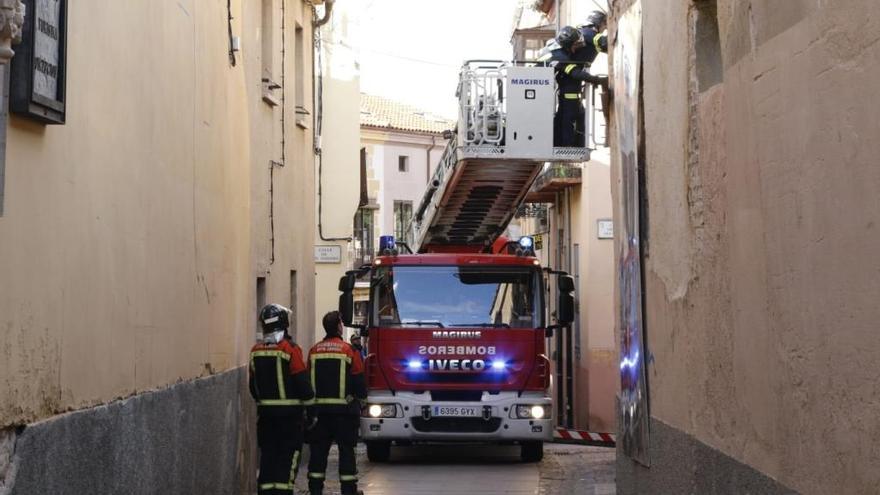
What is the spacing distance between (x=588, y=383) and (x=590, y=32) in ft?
32.0

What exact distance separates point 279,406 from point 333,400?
3.75 feet

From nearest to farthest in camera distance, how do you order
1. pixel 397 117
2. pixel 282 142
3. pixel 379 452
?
pixel 282 142 → pixel 379 452 → pixel 397 117

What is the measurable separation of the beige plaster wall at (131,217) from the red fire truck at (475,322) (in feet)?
9.45

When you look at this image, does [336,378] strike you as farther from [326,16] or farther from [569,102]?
[326,16]

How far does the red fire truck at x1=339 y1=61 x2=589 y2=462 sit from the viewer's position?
16.7m

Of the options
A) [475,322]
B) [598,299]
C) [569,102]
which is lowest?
[475,322]

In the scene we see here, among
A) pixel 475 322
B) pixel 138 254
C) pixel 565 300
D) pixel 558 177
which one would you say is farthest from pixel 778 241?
pixel 558 177

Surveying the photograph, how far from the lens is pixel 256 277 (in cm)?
1516

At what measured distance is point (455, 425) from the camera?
Answer: 55.2 feet

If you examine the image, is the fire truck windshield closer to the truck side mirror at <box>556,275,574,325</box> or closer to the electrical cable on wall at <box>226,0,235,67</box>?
the truck side mirror at <box>556,275,574,325</box>

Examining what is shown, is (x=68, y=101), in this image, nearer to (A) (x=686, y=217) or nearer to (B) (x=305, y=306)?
(A) (x=686, y=217)

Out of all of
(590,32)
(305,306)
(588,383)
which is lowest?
(588,383)

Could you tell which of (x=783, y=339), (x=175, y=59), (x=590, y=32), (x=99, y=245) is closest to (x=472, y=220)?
(x=590, y=32)

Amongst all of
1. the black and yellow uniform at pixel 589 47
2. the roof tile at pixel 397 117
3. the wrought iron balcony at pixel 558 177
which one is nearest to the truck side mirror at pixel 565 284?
the black and yellow uniform at pixel 589 47
